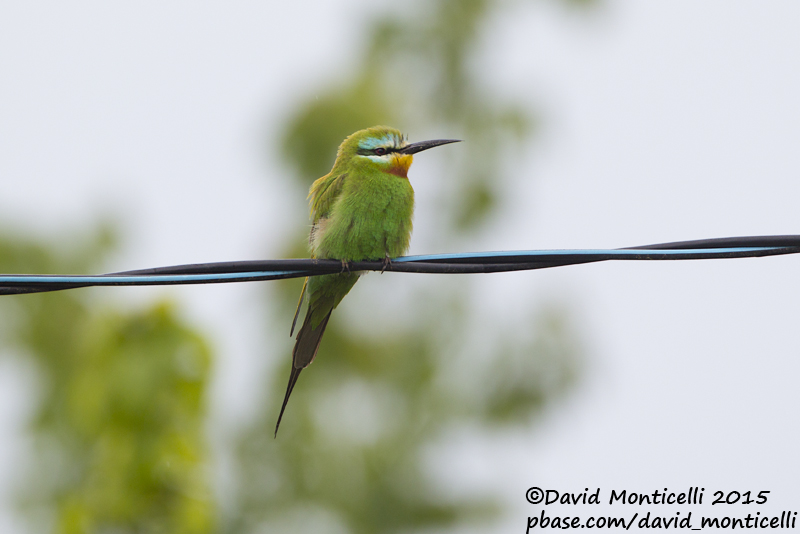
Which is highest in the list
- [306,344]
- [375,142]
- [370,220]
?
[375,142]

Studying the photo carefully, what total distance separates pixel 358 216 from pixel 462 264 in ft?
4.49

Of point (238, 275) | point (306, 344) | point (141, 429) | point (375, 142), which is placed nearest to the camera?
point (238, 275)

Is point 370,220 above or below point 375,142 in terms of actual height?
below

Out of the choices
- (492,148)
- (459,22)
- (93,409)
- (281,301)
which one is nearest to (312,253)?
(93,409)

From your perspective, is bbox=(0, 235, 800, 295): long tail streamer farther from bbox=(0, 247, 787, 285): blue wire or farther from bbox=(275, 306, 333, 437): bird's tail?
bbox=(275, 306, 333, 437): bird's tail

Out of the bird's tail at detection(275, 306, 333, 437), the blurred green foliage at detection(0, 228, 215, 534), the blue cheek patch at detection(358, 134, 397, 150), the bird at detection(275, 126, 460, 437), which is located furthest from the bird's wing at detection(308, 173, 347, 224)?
the blurred green foliage at detection(0, 228, 215, 534)

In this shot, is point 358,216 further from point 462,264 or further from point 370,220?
point 462,264

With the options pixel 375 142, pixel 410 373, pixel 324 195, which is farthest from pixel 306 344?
pixel 410 373

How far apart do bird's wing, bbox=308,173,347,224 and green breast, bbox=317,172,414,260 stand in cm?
7

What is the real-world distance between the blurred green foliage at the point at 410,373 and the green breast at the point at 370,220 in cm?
505

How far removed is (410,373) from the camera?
31.4 feet

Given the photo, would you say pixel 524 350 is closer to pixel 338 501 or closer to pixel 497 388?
pixel 497 388

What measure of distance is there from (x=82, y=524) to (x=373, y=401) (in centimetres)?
504

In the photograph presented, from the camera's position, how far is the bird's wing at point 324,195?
14.0 ft
